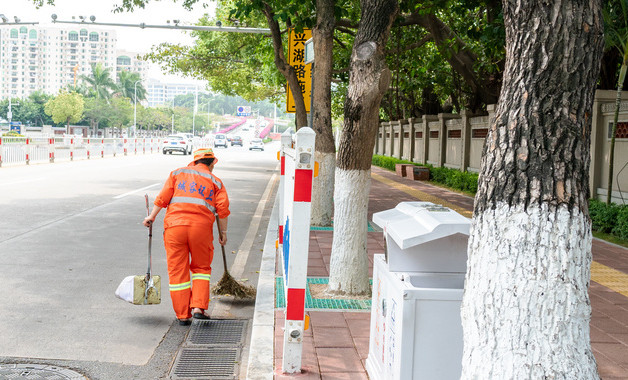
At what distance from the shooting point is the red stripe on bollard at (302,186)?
4.36m

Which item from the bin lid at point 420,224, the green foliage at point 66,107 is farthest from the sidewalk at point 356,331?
the green foliage at point 66,107

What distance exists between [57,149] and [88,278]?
24.2 meters

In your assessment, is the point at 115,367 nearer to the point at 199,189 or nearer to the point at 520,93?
the point at 199,189

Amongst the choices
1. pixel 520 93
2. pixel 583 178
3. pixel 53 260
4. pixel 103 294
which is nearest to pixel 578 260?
pixel 583 178

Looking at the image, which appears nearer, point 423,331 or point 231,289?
point 423,331

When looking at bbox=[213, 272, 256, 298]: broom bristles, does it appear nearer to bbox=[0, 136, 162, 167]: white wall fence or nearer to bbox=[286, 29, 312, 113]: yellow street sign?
bbox=[286, 29, 312, 113]: yellow street sign

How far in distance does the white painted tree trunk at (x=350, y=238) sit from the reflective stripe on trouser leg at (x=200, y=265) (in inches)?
50.0

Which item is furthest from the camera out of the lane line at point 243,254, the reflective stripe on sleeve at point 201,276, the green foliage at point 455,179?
the green foliage at point 455,179

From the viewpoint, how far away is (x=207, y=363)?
5012 mm

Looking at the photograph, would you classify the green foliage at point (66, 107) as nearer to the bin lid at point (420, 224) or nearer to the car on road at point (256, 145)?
the car on road at point (256, 145)

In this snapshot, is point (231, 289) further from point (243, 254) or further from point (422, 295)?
point (422, 295)

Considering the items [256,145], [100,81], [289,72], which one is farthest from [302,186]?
[100,81]

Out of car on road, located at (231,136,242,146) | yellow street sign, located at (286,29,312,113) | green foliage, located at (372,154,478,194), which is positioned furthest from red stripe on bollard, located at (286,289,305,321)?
car on road, located at (231,136,242,146)

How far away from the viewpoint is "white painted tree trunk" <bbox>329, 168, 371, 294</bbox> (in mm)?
6566
